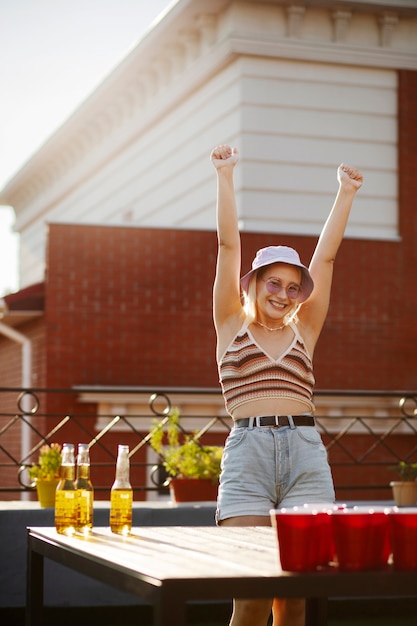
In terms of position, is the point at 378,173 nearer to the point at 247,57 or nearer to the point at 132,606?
the point at 247,57

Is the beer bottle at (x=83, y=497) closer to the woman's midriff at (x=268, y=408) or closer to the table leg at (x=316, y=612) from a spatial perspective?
the woman's midriff at (x=268, y=408)

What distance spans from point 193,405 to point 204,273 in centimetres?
137

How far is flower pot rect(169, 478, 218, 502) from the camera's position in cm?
884

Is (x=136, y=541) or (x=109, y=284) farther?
(x=109, y=284)

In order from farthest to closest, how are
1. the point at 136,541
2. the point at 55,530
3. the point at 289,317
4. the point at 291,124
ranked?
the point at 291,124, the point at 289,317, the point at 55,530, the point at 136,541

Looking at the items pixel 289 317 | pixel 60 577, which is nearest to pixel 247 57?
pixel 60 577

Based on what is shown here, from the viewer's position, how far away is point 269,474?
4.50m

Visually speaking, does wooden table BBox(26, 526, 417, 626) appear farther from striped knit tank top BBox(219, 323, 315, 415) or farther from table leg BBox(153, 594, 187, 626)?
striped knit tank top BBox(219, 323, 315, 415)

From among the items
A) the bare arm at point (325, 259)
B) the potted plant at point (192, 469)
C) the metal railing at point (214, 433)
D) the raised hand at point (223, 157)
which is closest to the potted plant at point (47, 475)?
the potted plant at point (192, 469)

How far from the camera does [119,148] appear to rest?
16953 mm

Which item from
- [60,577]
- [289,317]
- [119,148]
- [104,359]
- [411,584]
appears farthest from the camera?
[119,148]

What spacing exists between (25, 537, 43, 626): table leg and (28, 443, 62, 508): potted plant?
13.2 ft

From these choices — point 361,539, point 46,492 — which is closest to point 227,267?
point 361,539

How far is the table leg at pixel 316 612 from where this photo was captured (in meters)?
4.53
